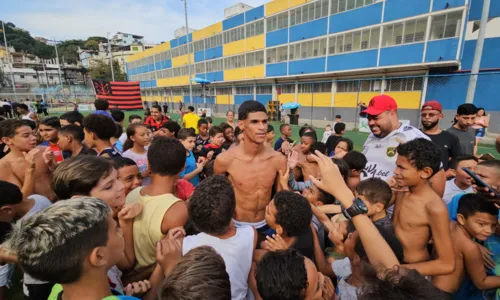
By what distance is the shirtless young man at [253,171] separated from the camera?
297 cm

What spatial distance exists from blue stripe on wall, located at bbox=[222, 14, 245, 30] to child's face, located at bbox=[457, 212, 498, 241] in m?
33.2

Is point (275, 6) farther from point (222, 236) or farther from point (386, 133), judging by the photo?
point (222, 236)

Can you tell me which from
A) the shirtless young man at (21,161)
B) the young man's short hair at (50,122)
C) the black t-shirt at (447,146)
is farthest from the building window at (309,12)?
the shirtless young man at (21,161)

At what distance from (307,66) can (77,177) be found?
2538cm

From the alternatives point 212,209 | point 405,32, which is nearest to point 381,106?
point 212,209

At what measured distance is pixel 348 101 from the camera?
68.7 feet

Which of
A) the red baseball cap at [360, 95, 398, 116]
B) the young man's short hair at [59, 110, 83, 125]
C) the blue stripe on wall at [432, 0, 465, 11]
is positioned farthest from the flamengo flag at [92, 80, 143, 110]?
the blue stripe on wall at [432, 0, 465, 11]

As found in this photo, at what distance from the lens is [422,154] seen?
2012 mm

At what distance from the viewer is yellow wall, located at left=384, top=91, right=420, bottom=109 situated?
1755cm

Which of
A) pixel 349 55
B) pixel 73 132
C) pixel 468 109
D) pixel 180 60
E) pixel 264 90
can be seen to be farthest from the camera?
pixel 180 60

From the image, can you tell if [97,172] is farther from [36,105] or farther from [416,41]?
[36,105]

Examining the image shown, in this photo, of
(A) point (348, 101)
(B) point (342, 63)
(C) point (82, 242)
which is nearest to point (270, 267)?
(C) point (82, 242)

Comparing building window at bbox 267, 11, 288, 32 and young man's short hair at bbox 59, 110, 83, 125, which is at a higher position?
building window at bbox 267, 11, 288, 32

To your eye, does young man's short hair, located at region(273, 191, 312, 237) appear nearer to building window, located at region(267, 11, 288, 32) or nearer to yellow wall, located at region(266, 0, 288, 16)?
building window, located at region(267, 11, 288, 32)
